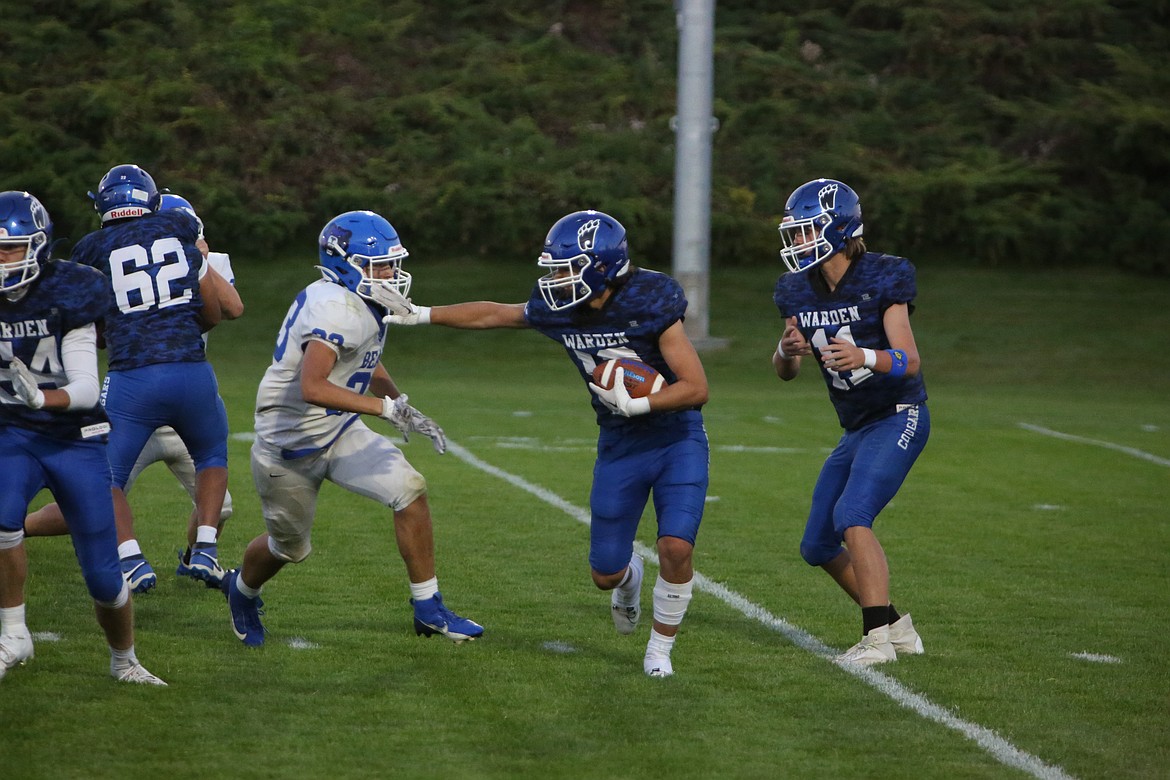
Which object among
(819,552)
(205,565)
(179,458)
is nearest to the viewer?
(819,552)

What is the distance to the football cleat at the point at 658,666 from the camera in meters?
5.08

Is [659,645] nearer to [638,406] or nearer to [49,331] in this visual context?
[638,406]

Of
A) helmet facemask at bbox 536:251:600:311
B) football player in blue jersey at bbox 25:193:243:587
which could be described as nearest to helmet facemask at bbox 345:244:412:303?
helmet facemask at bbox 536:251:600:311

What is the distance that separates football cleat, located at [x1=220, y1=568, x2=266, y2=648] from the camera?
5.36 meters

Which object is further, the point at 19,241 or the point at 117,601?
the point at 117,601

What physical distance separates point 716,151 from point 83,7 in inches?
438

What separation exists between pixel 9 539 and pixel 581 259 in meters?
2.02

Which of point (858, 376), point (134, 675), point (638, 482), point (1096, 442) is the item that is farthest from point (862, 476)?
point (1096, 442)

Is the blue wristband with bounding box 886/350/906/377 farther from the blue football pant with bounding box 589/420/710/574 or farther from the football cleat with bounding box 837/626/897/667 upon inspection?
the football cleat with bounding box 837/626/897/667

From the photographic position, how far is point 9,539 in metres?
4.64

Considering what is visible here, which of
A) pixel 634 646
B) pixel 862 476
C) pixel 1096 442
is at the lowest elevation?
pixel 1096 442

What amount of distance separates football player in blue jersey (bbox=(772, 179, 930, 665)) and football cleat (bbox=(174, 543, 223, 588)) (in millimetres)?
2486

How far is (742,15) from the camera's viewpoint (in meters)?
28.0

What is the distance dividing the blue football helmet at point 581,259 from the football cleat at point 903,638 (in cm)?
161
